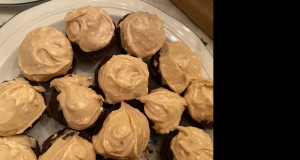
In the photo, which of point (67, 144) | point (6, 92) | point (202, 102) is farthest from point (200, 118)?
point (6, 92)

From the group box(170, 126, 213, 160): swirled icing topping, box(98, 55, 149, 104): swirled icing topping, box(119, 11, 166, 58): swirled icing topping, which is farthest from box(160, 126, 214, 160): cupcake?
box(119, 11, 166, 58): swirled icing topping

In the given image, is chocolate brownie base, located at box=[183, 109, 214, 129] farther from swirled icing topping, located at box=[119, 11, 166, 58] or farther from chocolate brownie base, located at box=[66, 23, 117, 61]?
chocolate brownie base, located at box=[66, 23, 117, 61]

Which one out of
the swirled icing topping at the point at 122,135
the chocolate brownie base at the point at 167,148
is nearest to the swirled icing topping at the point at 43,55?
the swirled icing topping at the point at 122,135

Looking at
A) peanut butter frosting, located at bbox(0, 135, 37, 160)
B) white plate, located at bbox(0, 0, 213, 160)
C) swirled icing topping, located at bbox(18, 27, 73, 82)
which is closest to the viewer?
peanut butter frosting, located at bbox(0, 135, 37, 160)

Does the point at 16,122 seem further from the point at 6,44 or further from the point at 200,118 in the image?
the point at 200,118

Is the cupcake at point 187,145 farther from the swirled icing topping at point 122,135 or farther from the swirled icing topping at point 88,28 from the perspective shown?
the swirled icing topping at point 88,28
